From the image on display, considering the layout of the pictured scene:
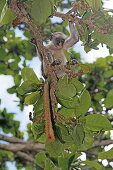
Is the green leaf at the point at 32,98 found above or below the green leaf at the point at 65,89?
above

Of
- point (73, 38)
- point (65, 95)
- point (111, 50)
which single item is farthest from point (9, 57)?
point (65, 95)

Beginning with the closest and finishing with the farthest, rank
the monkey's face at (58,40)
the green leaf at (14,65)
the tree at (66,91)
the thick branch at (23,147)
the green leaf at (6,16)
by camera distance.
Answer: the green leaf at (6,16) → the tree at (66,91) → the monkey's face at (58,40) → the thick branch at (23,147) → the green leaf at (14,65)

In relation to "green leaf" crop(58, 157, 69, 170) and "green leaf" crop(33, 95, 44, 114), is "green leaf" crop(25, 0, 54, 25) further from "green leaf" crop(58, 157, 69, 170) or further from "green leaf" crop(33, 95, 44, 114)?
"green leaf" crop(58, 157, 69, 170)

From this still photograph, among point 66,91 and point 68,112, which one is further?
point 68,112

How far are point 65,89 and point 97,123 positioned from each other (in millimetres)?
294

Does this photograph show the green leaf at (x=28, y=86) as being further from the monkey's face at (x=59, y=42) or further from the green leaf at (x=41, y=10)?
the monkey's face at (x=59, y=42)

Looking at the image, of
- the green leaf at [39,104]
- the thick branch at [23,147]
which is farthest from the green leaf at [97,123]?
the thick branch at [23,147]

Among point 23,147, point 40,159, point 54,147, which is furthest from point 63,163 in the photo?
point 23,147

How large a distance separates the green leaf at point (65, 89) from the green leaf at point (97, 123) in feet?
0.68

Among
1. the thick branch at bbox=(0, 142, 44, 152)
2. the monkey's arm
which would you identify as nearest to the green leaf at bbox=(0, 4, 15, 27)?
the monkey's arm

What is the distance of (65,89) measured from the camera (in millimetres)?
1532

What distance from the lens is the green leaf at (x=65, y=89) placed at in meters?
1.53

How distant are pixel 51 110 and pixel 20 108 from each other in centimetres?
335

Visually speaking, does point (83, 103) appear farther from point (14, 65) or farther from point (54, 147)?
point (14, 65)
